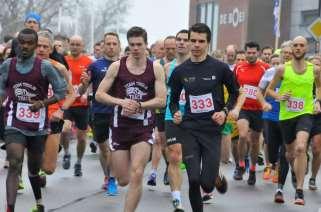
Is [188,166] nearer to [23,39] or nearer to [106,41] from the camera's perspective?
[23,39]

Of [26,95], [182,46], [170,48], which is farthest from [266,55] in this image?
[26,95]

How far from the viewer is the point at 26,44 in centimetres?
823

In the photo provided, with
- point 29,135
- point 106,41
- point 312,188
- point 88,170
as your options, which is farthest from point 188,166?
point 88,170

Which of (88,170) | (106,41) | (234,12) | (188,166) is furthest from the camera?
(234,12)

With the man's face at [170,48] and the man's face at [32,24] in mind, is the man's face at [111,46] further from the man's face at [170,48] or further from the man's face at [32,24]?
the man's face at [32,24]

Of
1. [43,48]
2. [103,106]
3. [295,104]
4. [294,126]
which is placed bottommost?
[294,126]

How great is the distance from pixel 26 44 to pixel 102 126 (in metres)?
2.91

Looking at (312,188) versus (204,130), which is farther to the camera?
(312,188)

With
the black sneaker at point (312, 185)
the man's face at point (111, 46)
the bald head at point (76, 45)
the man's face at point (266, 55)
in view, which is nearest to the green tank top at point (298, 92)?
the black sneaker at point (312, 185)

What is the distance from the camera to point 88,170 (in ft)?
43.2

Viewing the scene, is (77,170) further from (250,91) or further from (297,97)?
(297,97)

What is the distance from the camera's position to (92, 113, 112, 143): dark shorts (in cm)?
1088

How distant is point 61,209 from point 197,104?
2150 mm

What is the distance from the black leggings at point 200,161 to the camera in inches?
309
